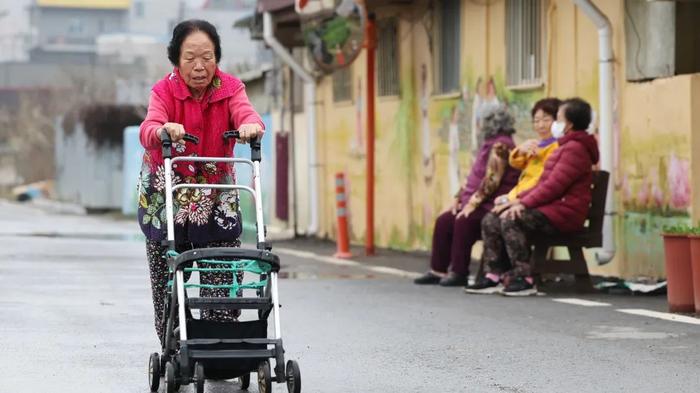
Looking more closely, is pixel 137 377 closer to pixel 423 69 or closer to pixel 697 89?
pixel 697 89

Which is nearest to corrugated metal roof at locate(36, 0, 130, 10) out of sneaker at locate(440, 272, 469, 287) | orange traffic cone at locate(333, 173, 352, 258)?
orange traffic cone at locate(333, 173, 352, 258)

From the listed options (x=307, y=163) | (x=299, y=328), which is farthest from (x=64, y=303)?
(x=307, y=163)

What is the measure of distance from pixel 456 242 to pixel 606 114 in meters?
1.88

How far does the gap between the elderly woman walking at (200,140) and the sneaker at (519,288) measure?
5723 millimetres

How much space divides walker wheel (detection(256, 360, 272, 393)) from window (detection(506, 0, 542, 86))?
10.1m

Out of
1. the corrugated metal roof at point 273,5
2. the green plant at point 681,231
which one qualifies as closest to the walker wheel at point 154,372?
the green plant at point 681,231

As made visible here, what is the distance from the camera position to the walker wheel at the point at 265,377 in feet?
24.0

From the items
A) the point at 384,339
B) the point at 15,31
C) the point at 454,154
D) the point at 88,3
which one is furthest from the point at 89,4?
the point at 384,339

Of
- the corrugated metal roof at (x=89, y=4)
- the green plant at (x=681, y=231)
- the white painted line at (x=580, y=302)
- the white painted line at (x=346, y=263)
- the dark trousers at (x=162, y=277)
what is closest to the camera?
the dark trousers at (x=162, y=277)

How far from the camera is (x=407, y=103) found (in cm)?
2142

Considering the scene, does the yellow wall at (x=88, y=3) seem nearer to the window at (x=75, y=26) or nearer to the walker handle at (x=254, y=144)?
the window at (x=75, y=26)

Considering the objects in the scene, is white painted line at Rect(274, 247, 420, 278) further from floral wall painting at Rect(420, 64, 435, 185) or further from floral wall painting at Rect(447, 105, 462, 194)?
floral wall painting at Rect(420, 64, 435, 185)

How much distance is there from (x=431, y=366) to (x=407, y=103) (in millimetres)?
12570

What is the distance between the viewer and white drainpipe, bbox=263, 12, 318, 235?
24.8 m
